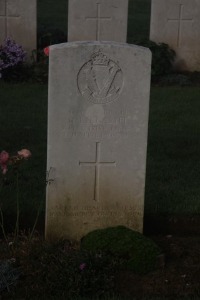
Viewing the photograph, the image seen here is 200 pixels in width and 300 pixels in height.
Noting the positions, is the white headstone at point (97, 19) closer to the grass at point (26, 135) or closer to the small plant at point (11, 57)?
the small plant at point (11, 57)

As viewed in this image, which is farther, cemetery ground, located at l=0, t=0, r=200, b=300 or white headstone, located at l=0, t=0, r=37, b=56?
white headstone, located at l=0, t=0, r=37, b=56

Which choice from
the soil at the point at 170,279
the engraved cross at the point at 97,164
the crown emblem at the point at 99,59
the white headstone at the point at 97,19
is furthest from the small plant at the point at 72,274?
the white headstone at the point at 97,19

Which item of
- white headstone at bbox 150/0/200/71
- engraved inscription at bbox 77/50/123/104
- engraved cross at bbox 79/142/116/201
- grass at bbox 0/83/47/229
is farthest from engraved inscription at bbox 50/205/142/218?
white headstone at bbox 150/0/200/71

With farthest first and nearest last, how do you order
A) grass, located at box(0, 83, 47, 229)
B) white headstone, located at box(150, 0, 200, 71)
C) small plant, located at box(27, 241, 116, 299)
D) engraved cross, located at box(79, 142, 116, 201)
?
white headstone, located at box(150, 0, 200, 71) → grass, located at box(0, 83, 47, 229) → engraved cross, located at box(79, 142, 116, 201) → small plant, located at box(27, 241, 116, 299)

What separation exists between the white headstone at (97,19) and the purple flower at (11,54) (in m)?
0.91

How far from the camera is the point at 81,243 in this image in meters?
5.48

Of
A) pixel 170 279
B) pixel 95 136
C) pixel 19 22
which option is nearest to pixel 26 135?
pixel 95 136

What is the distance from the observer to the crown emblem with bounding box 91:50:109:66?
540 centimetres

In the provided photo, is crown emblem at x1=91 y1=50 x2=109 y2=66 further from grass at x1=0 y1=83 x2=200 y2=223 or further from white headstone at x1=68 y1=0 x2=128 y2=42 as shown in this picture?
white headstone at x1=68 y1=0 x2=128 y2=42

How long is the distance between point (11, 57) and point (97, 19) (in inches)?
64.0

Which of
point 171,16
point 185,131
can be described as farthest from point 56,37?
point 185,131

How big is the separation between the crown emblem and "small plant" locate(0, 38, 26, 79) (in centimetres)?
660

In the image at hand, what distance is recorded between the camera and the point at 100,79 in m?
5.45

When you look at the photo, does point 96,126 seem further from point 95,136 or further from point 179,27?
point 179,27
